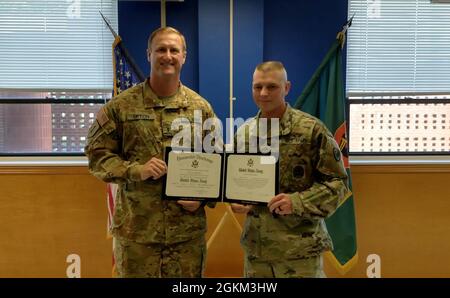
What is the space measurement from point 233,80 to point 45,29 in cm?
149

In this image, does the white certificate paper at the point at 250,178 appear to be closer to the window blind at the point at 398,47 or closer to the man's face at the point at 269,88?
the man's face at the point at 269,88

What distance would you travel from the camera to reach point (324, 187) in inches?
65.4

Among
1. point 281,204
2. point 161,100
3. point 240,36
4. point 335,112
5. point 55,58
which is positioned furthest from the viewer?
point 55,58

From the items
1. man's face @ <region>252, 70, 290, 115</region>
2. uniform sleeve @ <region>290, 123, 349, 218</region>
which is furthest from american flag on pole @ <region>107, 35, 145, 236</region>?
uniform sleeve @ <region>290, 123, 349, 218</region>

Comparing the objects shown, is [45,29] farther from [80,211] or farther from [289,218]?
[289,218]

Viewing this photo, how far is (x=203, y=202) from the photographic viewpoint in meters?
1.76

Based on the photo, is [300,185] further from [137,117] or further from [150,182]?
[137,117]

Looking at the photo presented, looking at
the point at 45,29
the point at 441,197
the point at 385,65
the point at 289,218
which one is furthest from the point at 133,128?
the point at 441,197

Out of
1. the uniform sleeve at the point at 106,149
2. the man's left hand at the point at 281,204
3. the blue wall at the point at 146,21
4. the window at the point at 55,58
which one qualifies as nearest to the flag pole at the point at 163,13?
the blue wall at the point at 146,21

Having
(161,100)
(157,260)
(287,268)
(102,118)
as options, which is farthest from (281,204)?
(102,118)

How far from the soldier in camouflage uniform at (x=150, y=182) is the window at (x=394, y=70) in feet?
6.07

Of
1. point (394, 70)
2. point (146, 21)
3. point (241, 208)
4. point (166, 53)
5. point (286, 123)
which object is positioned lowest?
point (241, 208)

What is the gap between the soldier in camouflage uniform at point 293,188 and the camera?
1673mm

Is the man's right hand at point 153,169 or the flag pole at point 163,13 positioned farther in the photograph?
the flag pole at point 163,13
